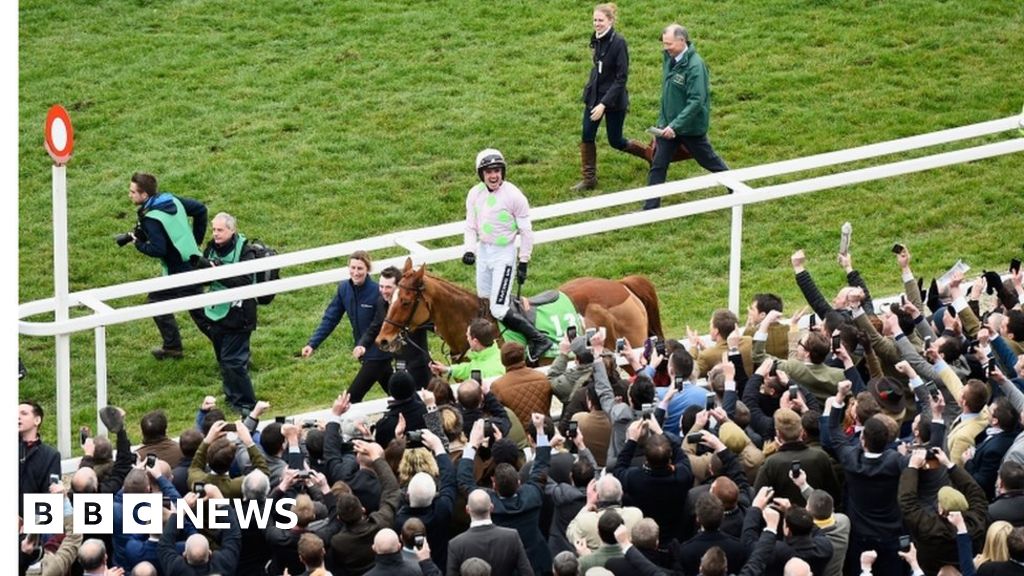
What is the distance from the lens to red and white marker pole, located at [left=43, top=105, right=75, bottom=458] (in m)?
12.0

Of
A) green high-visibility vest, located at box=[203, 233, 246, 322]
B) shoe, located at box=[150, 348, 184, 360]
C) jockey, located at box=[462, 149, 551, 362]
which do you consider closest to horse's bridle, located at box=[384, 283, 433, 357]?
jockey, located at box=[462, 149, 551, 362]

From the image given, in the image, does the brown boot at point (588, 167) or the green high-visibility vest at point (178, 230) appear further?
the brown boot at point (588, 167)

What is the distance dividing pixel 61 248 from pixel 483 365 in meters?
2.65

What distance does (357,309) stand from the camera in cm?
1347

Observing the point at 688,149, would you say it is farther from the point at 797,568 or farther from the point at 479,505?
the point at 797,568

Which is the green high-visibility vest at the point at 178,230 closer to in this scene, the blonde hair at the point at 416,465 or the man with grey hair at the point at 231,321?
the man with grey hair at the point at 231,321

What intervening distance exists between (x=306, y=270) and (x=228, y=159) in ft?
6.16

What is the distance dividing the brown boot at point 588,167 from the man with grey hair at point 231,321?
3.94 meters

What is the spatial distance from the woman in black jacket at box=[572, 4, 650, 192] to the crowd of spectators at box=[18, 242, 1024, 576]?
4772 millimetres

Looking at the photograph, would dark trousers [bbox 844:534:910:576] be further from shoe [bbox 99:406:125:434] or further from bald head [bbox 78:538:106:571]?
shoe [bbox 99:406:125:434]

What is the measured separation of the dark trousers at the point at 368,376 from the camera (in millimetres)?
13484

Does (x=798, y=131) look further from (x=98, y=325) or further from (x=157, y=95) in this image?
(x=98, y=325)

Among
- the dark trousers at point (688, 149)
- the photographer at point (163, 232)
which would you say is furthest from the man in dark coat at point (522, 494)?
the dark trousers at point (688, 149)

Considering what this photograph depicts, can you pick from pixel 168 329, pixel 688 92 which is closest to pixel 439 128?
pixel 688 92
